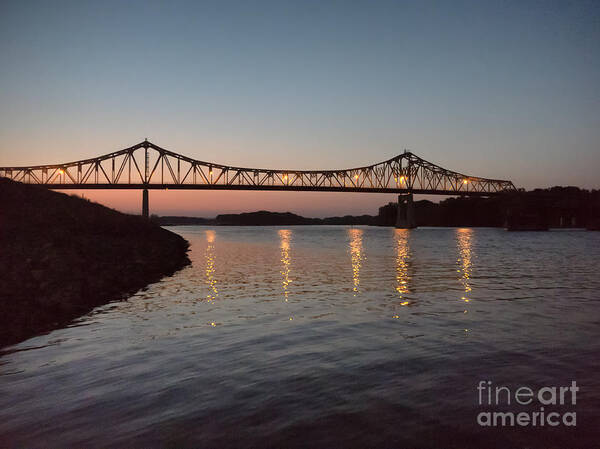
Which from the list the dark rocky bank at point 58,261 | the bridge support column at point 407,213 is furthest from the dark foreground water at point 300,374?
the bridge support column at point 407,213

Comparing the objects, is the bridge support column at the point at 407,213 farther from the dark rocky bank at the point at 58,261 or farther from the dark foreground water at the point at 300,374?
the dark foreground water at the point at 300,374

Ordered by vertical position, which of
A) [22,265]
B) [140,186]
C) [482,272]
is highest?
[140,186]

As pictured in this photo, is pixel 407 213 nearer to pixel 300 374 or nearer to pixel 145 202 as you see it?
pixel 145 202

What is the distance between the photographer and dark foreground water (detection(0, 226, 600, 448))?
210 inches

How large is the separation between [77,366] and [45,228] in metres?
13.5

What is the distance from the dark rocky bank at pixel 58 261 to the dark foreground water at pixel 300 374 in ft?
3.61

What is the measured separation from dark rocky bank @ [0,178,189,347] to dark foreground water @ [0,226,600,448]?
1.10 meters

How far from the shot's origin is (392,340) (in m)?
9.72

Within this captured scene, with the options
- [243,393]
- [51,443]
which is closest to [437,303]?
[243,393]

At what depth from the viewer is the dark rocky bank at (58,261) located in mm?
11781

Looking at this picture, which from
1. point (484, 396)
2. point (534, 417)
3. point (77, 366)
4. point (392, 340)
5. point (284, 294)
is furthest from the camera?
point (284, 294)

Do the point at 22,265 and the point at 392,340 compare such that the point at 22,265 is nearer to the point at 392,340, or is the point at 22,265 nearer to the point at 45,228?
the point at 45,228

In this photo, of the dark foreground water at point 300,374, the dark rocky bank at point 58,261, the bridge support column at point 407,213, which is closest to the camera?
the dark foreground water at point 300,374

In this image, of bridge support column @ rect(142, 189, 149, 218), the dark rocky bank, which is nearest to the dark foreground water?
the dark rocky bank
